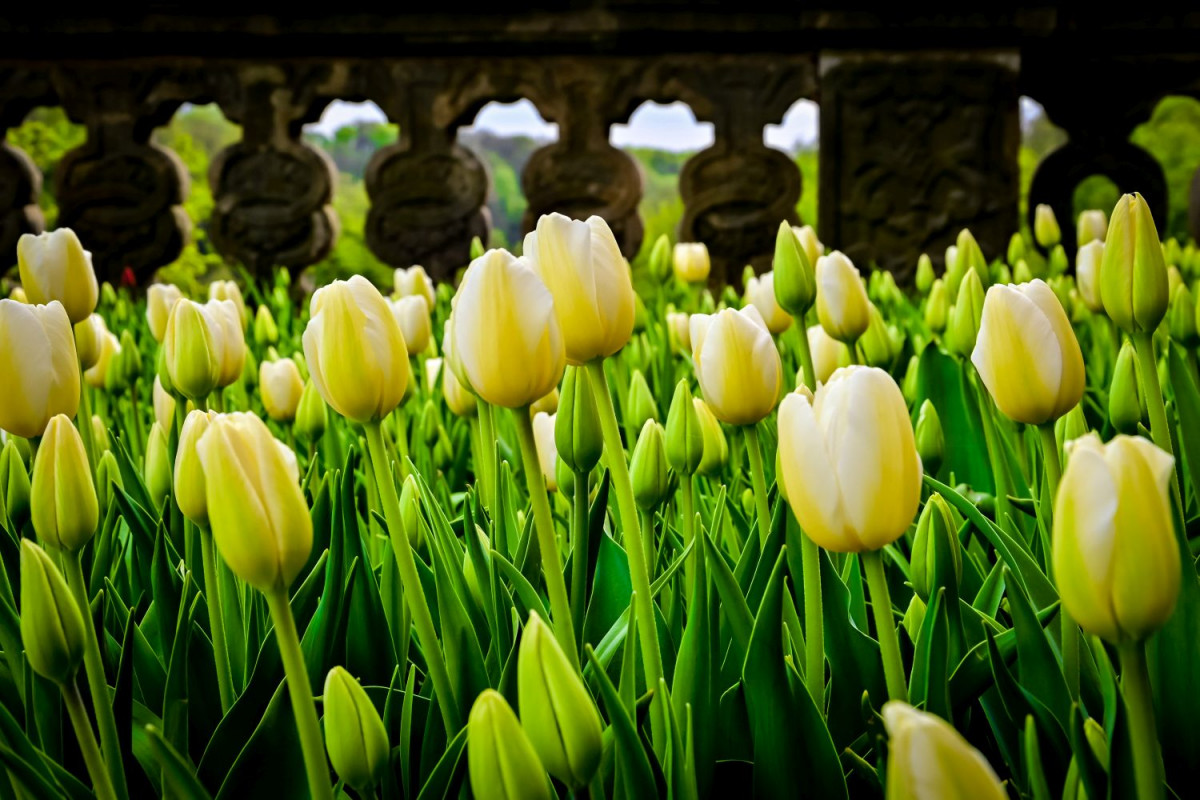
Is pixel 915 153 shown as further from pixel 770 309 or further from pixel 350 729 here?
pixel 350 729

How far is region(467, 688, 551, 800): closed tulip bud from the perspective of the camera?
1.57 feet

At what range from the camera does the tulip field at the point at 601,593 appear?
515mm

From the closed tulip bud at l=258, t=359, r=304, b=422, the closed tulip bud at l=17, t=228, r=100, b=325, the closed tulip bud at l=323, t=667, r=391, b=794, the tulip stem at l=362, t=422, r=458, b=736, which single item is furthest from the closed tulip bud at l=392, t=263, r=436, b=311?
the closed tulip bud at l=323, t=667, r=391, b=794

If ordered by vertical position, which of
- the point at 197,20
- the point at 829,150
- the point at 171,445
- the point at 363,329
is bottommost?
the point at 171,445

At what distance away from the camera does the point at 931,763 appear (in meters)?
0.40

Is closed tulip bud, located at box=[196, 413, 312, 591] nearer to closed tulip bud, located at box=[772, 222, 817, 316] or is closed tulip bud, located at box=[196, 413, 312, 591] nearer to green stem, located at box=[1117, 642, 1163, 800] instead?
green stem, located at box=[1117, 642, 1163, 800]

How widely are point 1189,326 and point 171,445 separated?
130 centimetres

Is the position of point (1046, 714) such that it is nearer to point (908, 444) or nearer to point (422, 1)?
point (908, 444)

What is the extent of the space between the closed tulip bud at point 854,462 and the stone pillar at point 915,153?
3.40m

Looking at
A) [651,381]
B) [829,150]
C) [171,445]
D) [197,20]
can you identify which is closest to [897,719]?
[171,445]

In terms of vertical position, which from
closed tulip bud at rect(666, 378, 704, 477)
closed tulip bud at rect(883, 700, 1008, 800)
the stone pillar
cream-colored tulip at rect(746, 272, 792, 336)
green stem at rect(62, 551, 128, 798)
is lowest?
green stem at rect(62, 551, 128, 798)

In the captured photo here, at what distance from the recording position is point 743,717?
0.72 metres

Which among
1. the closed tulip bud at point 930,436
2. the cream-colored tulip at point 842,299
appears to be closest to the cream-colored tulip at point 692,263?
the cream-colored tulip at point 842,299

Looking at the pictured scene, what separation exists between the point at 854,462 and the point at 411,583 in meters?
0.28
